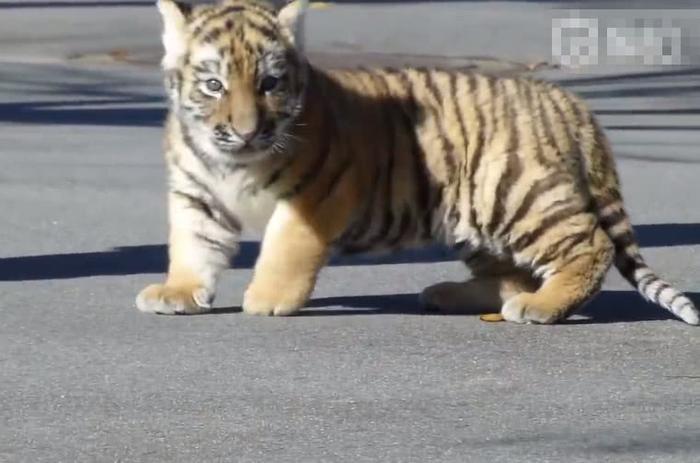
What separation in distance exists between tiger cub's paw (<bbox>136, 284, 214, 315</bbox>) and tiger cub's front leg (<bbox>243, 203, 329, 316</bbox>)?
0.70 feet

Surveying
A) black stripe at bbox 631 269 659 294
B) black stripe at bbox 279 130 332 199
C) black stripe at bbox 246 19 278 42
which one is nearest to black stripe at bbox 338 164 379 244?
black stripe at bbox 279 130 332 199

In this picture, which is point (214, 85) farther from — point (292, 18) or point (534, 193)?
point (534, 193)

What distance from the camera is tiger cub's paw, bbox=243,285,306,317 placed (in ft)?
25.7

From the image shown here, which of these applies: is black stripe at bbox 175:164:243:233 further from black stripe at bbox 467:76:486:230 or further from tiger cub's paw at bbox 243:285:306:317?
black stripe at bbox 467:76:486:230

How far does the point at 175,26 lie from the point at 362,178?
1030mm

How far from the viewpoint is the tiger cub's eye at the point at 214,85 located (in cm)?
761

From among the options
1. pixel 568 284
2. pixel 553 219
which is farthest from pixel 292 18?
pixel 568 284

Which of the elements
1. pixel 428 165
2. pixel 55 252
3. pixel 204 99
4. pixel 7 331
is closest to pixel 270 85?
pixel 204 99

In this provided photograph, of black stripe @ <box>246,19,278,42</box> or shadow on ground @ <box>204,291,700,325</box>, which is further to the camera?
shadow on ground @ <box>204,291,700,325</box>

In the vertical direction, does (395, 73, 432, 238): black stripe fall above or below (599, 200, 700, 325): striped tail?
above

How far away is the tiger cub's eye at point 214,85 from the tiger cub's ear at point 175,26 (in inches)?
9.7

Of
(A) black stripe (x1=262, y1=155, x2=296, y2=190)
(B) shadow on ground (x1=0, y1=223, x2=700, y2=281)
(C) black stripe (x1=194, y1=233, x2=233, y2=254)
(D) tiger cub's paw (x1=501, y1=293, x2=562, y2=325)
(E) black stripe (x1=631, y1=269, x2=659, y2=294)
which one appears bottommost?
(B) shadow on ground (x1=0, y1=223, x2=700, y2=281)

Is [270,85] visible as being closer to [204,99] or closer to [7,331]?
[204,99]

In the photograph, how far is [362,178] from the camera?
26.1ft
